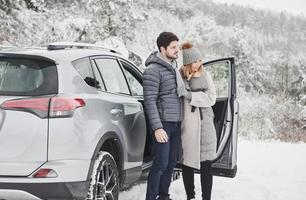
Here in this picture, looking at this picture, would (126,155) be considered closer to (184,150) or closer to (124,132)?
(124,132)

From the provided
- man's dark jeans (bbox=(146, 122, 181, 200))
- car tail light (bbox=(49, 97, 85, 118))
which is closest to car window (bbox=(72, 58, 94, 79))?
car tail light (bbox=(49, 97, 85, 118))

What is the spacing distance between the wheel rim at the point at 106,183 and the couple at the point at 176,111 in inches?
25.3

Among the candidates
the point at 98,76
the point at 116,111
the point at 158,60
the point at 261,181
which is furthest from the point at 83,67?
the point at 261,181

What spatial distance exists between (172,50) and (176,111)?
63cm

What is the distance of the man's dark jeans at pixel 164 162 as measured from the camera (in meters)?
4.81

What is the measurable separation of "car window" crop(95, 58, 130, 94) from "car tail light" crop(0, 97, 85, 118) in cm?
104

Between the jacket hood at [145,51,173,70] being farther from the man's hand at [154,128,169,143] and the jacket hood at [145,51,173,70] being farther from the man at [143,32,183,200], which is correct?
the man's hand at [154,128,169,143]

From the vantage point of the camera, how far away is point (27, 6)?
56.1ft

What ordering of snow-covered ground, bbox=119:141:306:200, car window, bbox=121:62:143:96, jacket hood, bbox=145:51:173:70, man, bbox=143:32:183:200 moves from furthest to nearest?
snow-covered ground, bbox=119:141:306:200 → car window, bbox=121:62:143:96 → jacket hood, bbox=145:51:173:70 → man, bbox=143:32:183:200

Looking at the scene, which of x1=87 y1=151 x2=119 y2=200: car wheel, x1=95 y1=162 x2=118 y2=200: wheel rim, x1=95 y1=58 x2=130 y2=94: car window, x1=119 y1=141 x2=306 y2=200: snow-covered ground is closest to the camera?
x1=87 y1=151 x2=119 y2=200: car wheel

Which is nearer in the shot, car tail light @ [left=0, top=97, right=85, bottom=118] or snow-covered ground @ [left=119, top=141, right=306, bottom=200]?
car tail light @ [left=0, top=97, right=85, bottom=118]

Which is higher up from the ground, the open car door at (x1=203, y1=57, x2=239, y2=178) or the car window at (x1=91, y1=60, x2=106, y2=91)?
the car window at (x1=91, y1=60, x2=106, y2=91)

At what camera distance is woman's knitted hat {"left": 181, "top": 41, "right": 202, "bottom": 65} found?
16.5ft

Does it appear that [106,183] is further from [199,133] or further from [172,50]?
[172,50]
